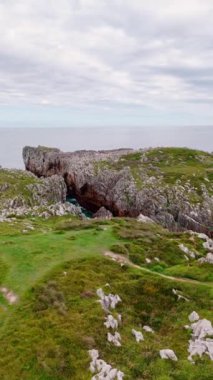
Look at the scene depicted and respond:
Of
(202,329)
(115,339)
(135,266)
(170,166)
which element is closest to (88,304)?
(115,339)

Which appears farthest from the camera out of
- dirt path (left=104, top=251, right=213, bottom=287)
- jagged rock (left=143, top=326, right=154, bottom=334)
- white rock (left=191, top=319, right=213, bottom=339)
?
dirt path (left=104, top=251, right=213, bottom=287)

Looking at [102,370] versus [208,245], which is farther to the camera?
[208,245]

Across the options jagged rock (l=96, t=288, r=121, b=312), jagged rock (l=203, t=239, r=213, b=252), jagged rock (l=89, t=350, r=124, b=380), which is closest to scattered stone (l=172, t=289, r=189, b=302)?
jagged rock (l=96, t=288, r=121, b=312)

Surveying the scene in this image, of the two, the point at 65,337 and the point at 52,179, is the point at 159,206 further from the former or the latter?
the point at 65,337

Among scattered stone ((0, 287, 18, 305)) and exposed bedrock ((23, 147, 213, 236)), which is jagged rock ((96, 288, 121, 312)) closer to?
scattered stone ((0, 287, 18, 305))

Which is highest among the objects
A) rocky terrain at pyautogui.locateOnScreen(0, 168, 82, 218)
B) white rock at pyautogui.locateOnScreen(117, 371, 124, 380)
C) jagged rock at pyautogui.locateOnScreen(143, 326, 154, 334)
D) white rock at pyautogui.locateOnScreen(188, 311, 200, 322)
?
white rock at pyautogui.locateOnScreen(188, 311, 200, 322)

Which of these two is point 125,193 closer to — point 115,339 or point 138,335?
point 138,335
